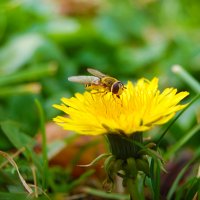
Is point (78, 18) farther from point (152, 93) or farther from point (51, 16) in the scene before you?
point (152, 93)

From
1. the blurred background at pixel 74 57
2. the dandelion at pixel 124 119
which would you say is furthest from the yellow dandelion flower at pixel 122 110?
the blurred background at pixel 74 57

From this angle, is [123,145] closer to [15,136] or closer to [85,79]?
[85,79]

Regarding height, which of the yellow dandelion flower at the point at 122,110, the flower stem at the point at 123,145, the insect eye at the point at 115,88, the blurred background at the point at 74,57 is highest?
the insect eye at the point at 115,88

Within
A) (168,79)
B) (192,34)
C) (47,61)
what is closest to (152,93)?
(168,79)

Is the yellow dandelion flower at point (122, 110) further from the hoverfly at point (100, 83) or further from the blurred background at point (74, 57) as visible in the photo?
the blurred background at point (74, 57)

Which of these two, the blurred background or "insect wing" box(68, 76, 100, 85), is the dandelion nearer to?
"insect wing" box(68, 76, 100, 85)

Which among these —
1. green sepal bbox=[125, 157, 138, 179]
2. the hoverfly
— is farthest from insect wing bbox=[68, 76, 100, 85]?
green sepal bbox=[125, 157, 138, 179]
